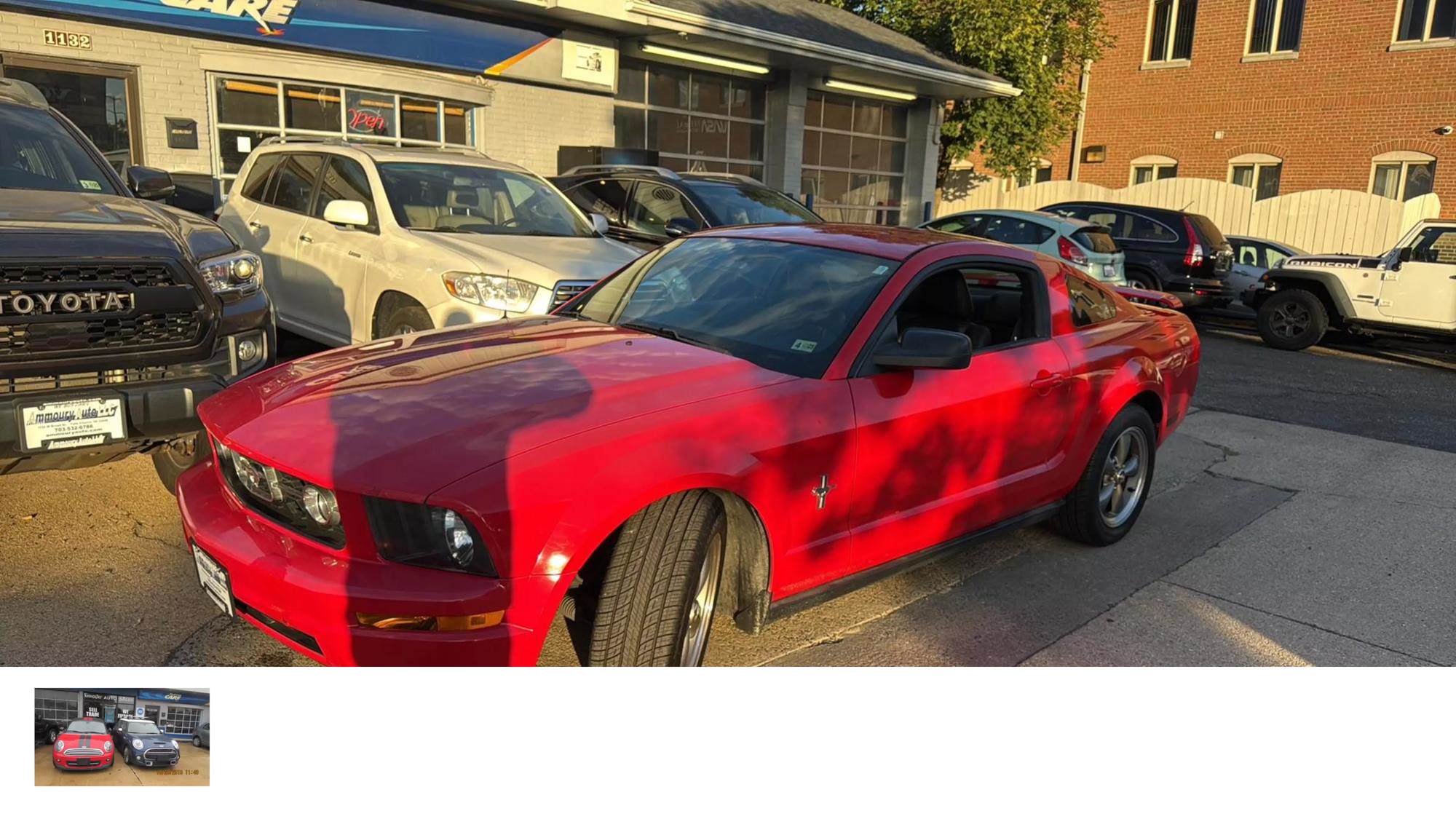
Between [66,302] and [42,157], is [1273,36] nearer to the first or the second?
[42,157]

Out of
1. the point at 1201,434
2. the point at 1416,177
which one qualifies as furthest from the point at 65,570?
the point at 1416,177

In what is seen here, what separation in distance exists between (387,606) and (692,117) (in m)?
15.6

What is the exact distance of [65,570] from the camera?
405 cm

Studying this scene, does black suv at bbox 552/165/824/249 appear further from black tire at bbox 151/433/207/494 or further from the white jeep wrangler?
the white jeep wrangler

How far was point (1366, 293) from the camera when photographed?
12008 millimetres

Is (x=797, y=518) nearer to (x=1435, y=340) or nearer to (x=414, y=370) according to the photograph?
(x=414, y=370)

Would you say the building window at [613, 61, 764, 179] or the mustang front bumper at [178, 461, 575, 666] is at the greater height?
the building window at [613, 61, 764, 179]

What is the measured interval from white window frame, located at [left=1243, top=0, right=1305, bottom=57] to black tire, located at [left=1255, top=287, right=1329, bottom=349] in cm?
1328

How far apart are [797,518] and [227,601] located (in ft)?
5.66

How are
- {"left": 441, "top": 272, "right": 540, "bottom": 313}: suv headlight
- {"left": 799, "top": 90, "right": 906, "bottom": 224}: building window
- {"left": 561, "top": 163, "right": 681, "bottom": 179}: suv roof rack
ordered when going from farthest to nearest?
{"left": 799, "top": 90, "right": 906, "bottom": 224}: building window < {"left": 561, "top": 163, "right": 681, "bottom": 179}: suv roof rack < {"left": 441, "top": 272, "right": 540, "bottom": 313}: suv headlight

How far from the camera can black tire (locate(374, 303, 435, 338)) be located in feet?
20.4

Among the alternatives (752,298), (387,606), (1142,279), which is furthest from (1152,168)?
(387,606)
